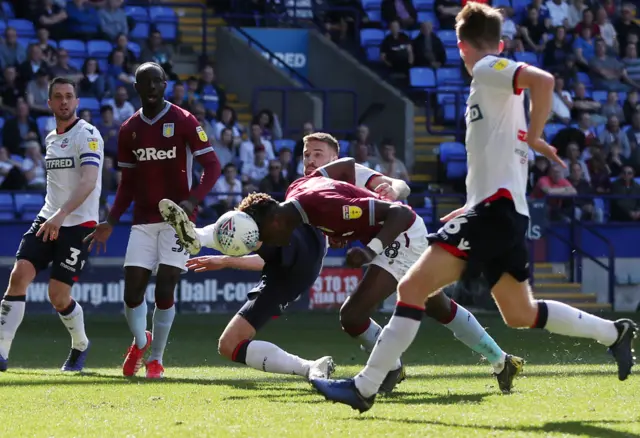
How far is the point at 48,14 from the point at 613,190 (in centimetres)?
970

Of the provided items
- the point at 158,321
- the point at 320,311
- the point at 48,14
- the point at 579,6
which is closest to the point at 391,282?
the point at 158,321

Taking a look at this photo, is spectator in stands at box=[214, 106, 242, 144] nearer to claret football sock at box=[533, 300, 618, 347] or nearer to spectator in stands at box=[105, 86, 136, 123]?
spectator in stands at box=[105, 86, 136, 123]

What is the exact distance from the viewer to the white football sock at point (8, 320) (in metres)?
10.5

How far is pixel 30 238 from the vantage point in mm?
10594

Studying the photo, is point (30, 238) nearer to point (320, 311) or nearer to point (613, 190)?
point (320, 311)

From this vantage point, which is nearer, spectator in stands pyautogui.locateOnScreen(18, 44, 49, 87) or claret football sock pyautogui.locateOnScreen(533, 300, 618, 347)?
claret football sock pyautogui.locateOnScreen(533, 300, 618, 347)

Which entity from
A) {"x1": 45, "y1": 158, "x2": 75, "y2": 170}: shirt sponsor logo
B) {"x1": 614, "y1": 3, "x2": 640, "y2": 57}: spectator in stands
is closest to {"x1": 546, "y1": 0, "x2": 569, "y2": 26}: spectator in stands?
{"x1": 614, "y1": 3, "x2": 640, "y2": 57}: spectator in stands

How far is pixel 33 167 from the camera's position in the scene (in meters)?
18.5

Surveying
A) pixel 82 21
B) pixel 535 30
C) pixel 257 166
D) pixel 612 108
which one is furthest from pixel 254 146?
pixel 535 30

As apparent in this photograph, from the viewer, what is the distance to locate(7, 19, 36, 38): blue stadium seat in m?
21.6

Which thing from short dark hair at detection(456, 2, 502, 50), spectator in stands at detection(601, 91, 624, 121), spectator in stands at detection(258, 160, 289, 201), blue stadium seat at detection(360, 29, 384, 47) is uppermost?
blue stadium seat at detection(360, 29, 384, 47)

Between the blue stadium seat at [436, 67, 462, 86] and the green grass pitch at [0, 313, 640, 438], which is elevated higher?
the blue stadium seat at [436, 67, 462, 86]

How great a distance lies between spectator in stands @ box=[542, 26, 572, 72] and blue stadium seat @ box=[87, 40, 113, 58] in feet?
26.7

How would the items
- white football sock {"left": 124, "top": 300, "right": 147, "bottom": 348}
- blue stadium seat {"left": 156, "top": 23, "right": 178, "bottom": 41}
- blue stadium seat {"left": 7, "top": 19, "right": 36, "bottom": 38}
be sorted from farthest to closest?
1. blue stadium seat {"left": 156, "top": 23, "right": 178, "bottom": 41}
2. blue stadium seat {"left": 7, "top": 19, "right": 36, "bottom": 38}
3. white football sock {"left": 124, "top": 300, "right": 147, "bottom": 348}
